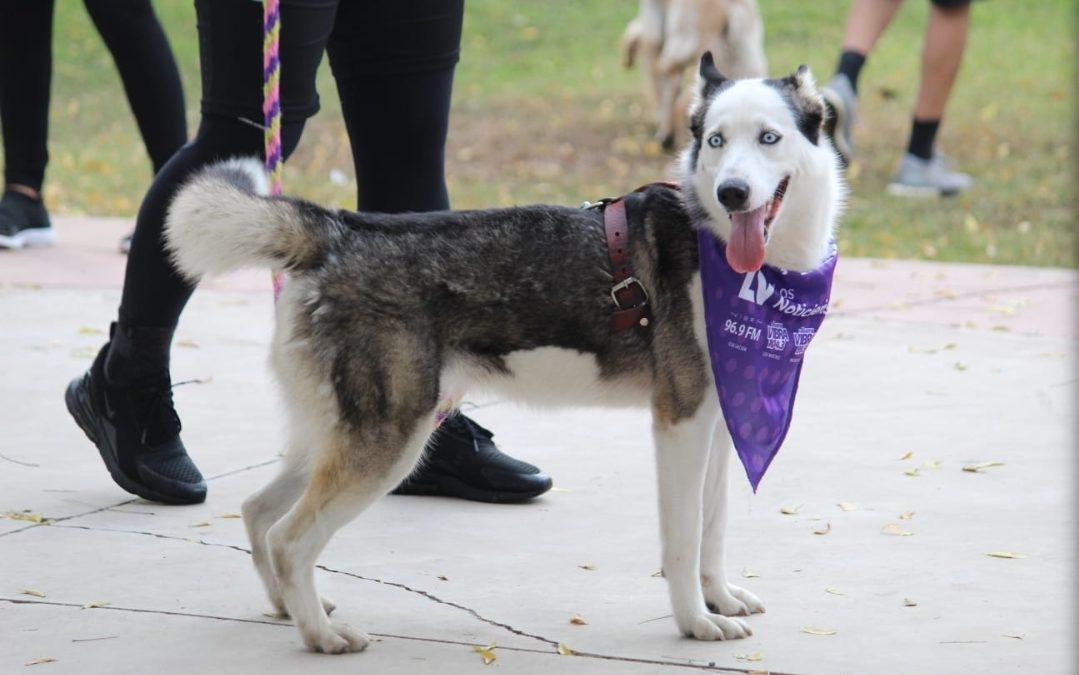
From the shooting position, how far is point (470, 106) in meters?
15.1

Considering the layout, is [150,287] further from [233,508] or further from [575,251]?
[575,251]

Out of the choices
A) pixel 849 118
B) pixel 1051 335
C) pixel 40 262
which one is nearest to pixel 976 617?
pixel 1051 335

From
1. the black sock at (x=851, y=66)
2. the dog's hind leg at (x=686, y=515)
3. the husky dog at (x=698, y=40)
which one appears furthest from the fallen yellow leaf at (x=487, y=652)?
the husky dog at (x=698, y=40)

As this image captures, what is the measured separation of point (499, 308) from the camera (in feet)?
11.0

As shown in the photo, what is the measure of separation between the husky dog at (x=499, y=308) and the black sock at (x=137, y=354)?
2.39 ft

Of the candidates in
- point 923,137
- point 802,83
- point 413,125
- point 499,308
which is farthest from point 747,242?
point 923,137

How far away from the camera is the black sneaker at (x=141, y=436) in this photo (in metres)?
4.14

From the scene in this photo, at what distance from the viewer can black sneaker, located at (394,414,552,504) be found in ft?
14.1

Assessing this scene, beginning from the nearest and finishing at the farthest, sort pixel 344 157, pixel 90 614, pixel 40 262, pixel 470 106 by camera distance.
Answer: pixel 90 614 < pixel 40 262 < pixel 344 157 < pixel 470 106

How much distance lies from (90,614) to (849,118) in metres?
6.98

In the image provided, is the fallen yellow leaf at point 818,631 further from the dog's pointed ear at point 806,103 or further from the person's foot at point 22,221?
the person's foot at point 22,221

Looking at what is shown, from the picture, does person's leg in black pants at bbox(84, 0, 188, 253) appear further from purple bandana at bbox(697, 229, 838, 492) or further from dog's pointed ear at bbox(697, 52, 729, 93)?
purple bandana at bbox(697, 229, 838, 492)

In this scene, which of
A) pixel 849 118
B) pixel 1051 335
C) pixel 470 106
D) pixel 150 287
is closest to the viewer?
pixel 150 287

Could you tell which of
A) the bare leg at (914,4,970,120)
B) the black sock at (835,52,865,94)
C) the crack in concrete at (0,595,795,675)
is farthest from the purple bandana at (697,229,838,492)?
the bare leg at (914,4,970,120)
